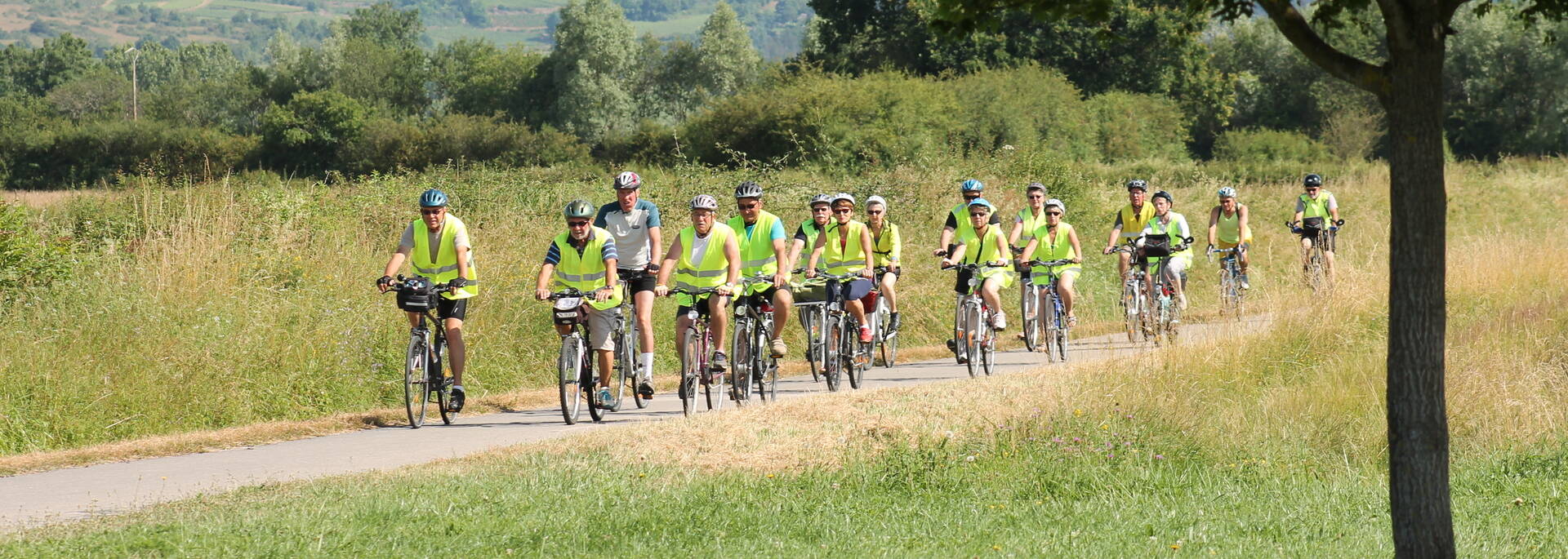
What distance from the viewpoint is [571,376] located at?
1221 cm

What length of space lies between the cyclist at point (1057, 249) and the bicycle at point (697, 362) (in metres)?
5.01

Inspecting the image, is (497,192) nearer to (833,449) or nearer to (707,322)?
(707,322)

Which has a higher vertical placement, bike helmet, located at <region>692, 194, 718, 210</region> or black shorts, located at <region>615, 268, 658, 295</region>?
bike helmet, located at <region>692, 194, 718, 210</region>

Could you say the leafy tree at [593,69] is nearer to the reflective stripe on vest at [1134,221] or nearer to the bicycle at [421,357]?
the reflective stripe on vest at [1134,221]

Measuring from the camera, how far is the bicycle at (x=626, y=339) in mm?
12602

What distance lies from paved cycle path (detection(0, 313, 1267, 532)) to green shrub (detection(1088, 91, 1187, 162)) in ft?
113

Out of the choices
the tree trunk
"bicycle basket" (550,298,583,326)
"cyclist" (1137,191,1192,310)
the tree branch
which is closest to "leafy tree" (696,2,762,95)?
"cyclist" (1137,191,1192,310)

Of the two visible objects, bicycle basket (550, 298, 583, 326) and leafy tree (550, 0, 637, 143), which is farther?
leafy tree (550, 0, 637, 143)

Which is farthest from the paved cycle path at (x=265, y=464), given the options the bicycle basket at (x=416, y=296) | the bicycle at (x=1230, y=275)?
the bicycle at (x=1230, y=275)

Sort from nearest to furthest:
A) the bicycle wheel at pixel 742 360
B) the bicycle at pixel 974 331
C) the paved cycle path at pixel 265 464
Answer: the paved cycle path at pixel 265 464
the bicycle wheel at pixel 742 360
the bicycle at pixel 974 331

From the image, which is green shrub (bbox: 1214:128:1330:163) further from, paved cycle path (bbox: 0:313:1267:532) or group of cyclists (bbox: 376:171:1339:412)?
paved cycle path (bbox: 0:313:1267:532)

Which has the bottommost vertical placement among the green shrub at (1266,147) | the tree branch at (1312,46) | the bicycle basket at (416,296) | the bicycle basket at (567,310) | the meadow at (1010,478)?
the meadow at (1010,478)

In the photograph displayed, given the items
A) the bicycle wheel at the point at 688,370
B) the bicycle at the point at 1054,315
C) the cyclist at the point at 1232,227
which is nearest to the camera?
the bicycle wheel at the point at 688,370

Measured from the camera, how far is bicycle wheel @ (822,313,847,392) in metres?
14.4
